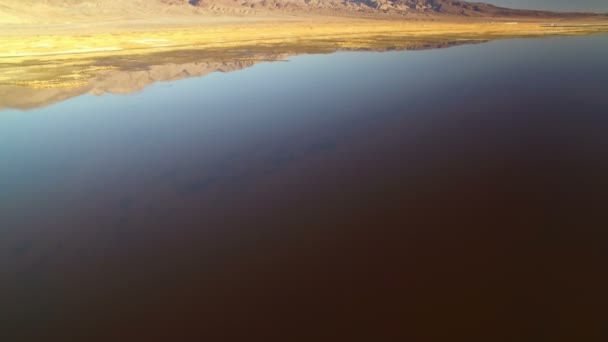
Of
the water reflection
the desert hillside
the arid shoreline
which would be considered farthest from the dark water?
the desert hillside

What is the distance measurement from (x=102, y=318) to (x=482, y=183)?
8855mm

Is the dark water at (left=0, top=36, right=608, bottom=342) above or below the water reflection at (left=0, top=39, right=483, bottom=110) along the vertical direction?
below

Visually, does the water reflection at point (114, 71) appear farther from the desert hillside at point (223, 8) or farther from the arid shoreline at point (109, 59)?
the desert hillside at point (223, 8)

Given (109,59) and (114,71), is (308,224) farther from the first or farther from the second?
(109,59)

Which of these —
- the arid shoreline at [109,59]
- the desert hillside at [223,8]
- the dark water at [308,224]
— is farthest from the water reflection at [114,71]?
the desert hillside at [223,8]

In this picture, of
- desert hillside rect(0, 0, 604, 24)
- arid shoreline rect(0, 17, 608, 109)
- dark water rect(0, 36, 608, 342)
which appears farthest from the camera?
desert hillside rect(0, 0, 604, 24)

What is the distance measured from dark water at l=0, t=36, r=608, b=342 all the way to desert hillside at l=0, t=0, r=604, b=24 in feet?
275

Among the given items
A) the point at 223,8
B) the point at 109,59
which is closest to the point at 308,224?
the point at 109,59

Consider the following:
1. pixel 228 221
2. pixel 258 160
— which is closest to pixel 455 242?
pixel 228 221

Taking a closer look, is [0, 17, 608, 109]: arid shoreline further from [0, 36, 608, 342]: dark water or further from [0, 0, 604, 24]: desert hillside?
[0, 0, 604, 24]: desert hillside

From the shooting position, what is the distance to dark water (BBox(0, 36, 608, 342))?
5.79m

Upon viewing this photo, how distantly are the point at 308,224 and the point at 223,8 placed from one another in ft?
391

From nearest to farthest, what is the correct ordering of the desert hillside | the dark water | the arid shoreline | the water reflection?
the dark water, the water reflection, the arid shoreline, the desert hillside

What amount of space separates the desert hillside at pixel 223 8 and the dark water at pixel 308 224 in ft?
275
